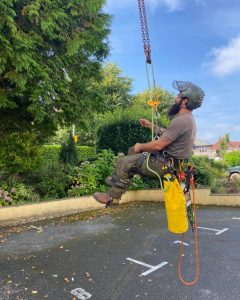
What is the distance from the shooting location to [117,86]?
27062mm

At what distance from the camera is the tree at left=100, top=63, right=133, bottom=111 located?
2647 centimetres

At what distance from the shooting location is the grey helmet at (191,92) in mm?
3232

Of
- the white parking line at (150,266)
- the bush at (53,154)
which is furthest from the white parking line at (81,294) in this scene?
the bush at (53,154)

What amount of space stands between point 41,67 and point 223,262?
478 cm

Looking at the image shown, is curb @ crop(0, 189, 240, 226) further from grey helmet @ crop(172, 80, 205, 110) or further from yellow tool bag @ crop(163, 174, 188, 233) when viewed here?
grey helmet @ crop(172, 80, 205, 110)

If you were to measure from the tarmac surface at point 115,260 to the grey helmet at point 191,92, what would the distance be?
2.23 m

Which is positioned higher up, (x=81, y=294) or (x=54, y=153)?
(x=54, y=153)

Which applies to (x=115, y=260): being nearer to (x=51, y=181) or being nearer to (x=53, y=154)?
(x=51, y=181)

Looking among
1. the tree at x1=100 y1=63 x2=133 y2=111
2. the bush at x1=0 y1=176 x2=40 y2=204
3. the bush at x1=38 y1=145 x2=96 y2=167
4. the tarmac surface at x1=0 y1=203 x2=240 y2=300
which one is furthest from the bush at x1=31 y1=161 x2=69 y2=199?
the tree at x1=100 y1=63 x2=133 y2=111

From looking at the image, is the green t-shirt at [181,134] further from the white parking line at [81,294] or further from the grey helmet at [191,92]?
the white parking line at [81,294]

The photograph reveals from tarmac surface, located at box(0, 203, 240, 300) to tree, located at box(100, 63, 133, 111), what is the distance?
65.0 ft

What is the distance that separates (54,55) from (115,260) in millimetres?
4421

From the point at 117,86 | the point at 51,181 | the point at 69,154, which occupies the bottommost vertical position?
the point at 51,181

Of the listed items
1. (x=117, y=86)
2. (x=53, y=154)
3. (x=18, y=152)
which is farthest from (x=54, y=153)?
(x=117, y=86)
